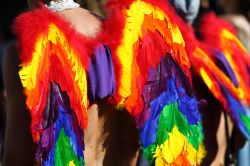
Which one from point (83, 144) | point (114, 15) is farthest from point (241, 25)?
point (83, 144)

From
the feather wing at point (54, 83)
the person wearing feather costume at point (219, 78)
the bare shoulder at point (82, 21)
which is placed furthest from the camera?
the person wearing feather costume at point (219, 78)

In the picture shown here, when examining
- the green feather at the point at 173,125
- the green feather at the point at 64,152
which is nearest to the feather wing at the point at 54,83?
the green feather at the point at 64,152

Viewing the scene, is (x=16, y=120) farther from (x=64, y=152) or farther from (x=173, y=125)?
(x=173, y=125)

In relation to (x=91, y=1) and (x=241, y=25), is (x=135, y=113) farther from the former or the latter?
(x=91, y=1)

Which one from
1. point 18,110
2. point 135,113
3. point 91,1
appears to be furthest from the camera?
point 91,1

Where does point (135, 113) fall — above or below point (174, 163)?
above

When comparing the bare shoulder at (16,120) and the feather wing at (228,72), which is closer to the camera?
the bare shoulder at (16,120)

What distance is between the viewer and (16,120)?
2.26 metres

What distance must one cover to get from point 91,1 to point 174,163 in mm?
2270

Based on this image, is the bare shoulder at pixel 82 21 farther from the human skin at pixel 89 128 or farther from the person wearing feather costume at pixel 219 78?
the person wearing feather costume at pixel 219 78

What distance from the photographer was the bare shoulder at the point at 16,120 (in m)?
2.25

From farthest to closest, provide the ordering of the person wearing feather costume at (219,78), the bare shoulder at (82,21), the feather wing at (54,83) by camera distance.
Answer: the person wearing feather costume at (219,78) → the bare shoulder at (82,21) → the feather wing at (54,83)

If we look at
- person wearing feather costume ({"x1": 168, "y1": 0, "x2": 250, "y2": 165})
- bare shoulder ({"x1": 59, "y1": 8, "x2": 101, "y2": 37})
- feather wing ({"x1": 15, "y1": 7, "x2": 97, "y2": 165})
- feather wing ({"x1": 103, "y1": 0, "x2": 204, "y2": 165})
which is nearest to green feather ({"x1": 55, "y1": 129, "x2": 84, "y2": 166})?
feather wing ({"x1": 15, "y1": 7, "x2": 97, "y2": 165})

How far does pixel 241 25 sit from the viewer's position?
3.77m
